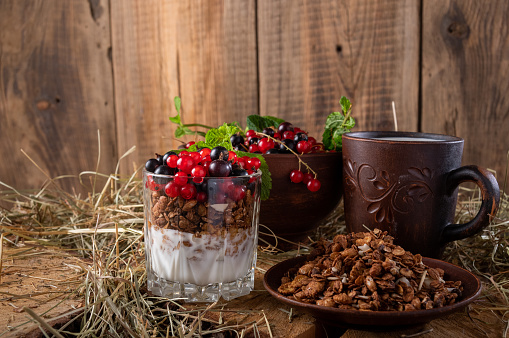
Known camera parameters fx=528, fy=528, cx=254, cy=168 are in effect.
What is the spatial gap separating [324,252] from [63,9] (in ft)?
4.17

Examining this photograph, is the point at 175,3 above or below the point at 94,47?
above

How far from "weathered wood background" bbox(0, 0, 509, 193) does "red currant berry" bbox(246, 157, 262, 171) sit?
713 mm

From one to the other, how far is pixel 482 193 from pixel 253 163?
1.10ft

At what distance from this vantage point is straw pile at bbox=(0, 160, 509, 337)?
25.9 inches

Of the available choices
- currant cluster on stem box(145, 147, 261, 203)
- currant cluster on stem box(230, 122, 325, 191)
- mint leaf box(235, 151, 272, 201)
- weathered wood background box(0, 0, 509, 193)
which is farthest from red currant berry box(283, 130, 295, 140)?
weathered wood background box(0, 0, 509, 193)

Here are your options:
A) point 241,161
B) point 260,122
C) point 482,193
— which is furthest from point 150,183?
point 482,193

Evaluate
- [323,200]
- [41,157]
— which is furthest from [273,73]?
[41,157]

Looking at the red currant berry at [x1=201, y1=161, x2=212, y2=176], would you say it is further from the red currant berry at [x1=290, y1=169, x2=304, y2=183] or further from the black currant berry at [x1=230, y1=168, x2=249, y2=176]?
the red currant berry at [x1=290, y1=169, x2=304, y2=183]

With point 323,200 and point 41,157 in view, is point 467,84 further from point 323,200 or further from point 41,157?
point 41,157

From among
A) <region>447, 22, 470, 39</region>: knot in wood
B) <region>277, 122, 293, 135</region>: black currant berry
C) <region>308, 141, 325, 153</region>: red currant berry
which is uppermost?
<region>447, 22, 470, 39</region>: knot in wood

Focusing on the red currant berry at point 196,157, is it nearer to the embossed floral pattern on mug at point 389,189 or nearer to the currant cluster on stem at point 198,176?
the currant cluster on stem at point 198,176

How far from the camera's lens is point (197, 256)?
68 cm

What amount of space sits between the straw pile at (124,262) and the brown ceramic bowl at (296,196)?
50 mm

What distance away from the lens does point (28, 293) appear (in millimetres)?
750
